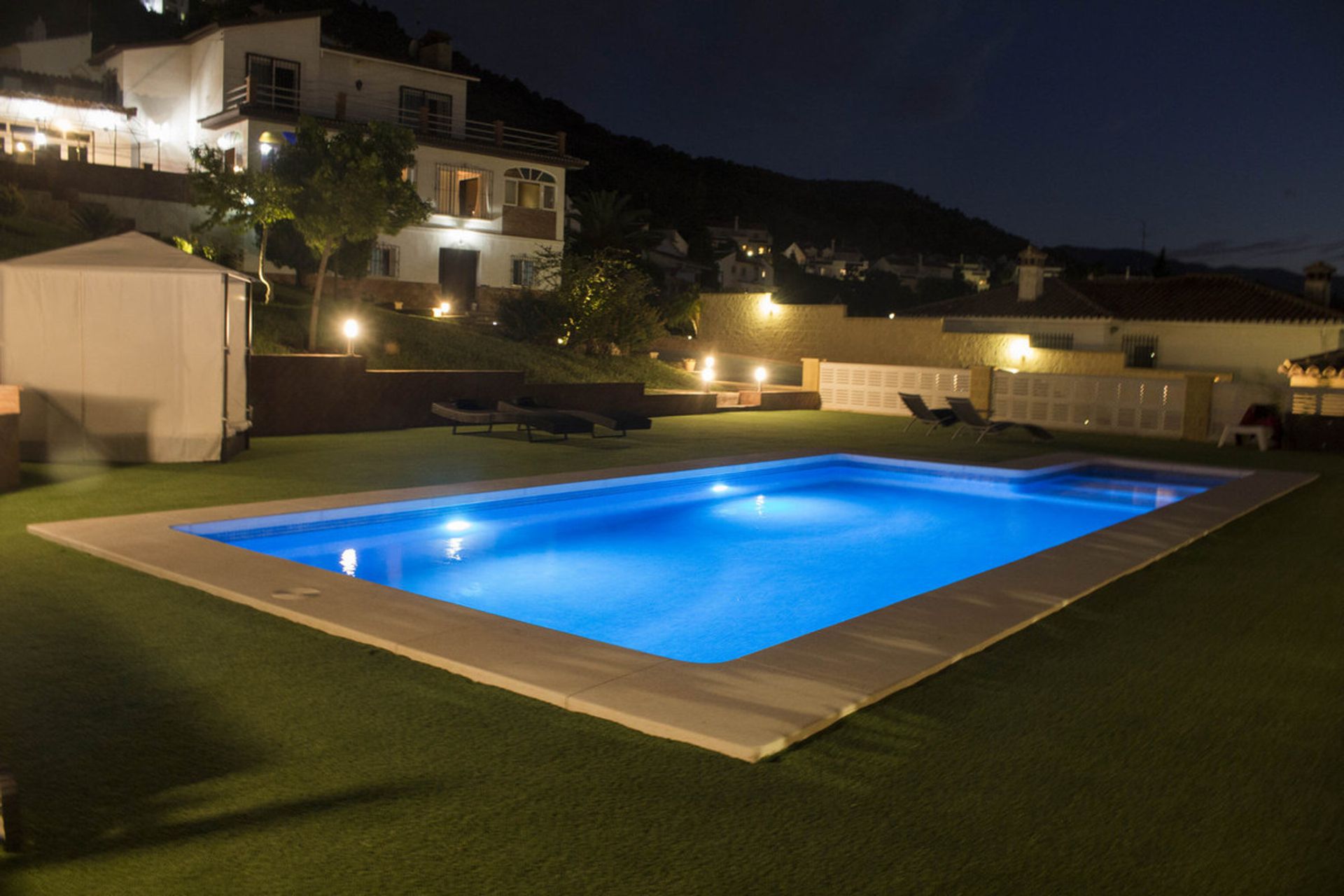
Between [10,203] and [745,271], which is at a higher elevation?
[745,271]

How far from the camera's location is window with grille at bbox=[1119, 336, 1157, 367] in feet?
119

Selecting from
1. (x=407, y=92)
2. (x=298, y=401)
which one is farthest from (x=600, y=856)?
(x=407, y=92)

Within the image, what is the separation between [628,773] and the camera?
3936 mm

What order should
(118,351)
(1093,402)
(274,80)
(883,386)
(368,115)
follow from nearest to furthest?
1. (118,351)
2. (1093,402)
3. (883,386)
4. (274,80)
5. (368,115)

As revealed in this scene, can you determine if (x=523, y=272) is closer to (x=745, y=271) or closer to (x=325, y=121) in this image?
(x=325, y=121)

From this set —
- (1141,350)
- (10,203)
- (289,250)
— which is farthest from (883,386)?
(10,203)

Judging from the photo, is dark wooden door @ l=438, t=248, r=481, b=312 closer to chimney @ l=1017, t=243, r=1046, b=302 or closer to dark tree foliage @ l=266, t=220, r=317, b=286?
dark tree foliage @ l=266, t=220, r=317, b=286

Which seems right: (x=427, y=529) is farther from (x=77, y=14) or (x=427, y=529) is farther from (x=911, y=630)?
(x=77, y=14)

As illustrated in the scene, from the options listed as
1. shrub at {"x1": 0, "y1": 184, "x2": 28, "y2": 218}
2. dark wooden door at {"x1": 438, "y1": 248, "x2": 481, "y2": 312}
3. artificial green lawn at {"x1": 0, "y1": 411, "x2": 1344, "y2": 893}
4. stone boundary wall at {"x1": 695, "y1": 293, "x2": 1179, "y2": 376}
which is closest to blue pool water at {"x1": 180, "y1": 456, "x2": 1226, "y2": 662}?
artificial green lawn at {"x1": 0, "y1": 411, "x2": 1344, "y2": 893}

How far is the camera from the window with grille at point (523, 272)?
111ft

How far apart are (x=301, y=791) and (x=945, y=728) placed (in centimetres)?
253

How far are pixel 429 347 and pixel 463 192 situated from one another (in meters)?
12.5

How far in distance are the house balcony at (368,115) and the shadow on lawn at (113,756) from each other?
25.3 m

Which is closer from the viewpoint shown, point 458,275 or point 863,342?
point 458,275
